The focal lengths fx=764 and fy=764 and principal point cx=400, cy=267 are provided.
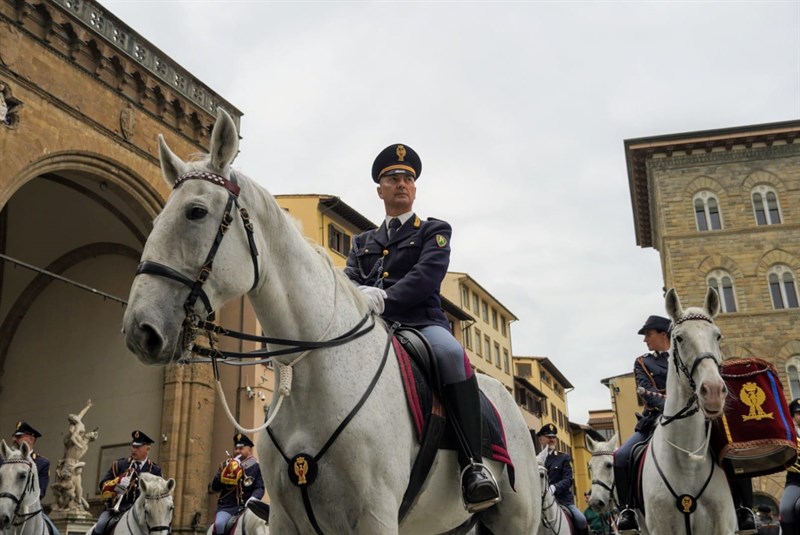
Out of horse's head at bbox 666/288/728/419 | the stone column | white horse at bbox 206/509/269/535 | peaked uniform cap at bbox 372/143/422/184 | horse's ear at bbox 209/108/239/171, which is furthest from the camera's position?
the stone column

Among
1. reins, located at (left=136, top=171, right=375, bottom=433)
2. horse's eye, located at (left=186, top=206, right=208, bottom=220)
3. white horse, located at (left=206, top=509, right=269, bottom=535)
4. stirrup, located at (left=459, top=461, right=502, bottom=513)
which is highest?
horse's eye, located at (left=186, top=206, right=208, bottom=220)

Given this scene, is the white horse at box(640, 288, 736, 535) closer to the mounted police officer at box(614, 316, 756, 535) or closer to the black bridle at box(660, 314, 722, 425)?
the black bridle at box(660, 314, 722, 425)

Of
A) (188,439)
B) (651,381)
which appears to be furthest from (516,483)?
(188,439)

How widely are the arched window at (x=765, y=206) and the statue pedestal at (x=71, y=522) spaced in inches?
1437

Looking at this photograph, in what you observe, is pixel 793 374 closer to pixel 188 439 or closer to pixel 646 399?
pixel 188 439

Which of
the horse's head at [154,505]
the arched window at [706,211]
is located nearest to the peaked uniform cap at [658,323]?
the horse's head at [154,505]

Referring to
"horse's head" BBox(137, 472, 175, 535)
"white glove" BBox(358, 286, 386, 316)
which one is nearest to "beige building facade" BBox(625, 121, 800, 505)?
"horse's head" BBox(137, 472, 175, 535)

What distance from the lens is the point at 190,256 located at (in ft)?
10.8

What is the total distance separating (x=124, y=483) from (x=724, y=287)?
Answer: 1410 inches

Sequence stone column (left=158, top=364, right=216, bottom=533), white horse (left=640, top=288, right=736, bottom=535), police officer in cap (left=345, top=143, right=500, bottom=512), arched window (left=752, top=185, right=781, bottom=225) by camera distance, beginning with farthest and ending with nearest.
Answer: arched window (left=752, top=185, right=781, bottom=225) → stone column (left=158, top=364, right=216, bottom=533) → white horse (left=640, top=288, right=736, bottom=535) → police officer in cap (left=345, top=143, right=500, bottom=512)

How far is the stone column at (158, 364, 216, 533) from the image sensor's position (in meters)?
21.7

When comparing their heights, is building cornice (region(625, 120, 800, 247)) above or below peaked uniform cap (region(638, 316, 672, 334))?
above

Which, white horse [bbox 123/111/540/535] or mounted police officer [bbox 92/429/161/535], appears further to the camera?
mounted police officer [bbox 92/429/161/535]

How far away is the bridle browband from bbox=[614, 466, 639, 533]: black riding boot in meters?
5.42
